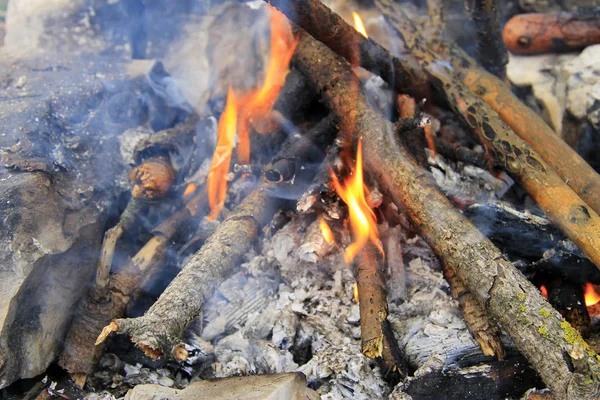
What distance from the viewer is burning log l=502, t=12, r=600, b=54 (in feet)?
10.8

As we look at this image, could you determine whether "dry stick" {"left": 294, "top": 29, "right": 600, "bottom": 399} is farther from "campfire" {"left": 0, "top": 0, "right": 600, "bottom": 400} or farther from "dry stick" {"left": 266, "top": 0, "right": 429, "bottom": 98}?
"dry stick" {"left": 266, "top": 0, "right": 429, "bottom": 98}

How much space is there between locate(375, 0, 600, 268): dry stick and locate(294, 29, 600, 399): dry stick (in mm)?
491

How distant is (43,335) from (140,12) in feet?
9.77

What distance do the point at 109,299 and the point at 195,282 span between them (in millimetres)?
637

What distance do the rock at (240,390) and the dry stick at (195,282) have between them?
0.15m

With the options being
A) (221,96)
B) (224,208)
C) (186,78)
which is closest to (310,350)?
(224,208)

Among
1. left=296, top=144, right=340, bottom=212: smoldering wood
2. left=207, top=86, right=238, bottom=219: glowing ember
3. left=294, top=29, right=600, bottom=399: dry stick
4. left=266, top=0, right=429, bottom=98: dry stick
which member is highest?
left=266, top=0, right=429, bottom=98: dry stick

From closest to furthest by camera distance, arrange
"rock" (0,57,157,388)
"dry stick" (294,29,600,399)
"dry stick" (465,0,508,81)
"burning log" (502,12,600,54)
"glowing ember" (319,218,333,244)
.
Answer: "dry stick" (294,29,600,399) < "rock" (0,57,157,388) < "glowing ember" (319,218,333,244) < "dry stick" (465,0,508,81) < "burning log" (502,12,600,54)

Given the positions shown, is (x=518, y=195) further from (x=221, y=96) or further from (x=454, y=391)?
(x=221, y=96)

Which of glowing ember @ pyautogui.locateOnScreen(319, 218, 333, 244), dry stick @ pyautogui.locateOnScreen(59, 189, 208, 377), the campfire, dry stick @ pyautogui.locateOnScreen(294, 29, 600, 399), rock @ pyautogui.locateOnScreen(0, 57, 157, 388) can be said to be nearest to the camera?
dry stick @ pyautogui.locateOnScreen(294, 29, 600, 399)

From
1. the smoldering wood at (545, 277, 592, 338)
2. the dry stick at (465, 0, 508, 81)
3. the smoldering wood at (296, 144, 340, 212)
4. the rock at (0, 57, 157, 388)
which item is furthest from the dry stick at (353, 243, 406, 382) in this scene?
the dry stick at (465, 0, 508, 81)

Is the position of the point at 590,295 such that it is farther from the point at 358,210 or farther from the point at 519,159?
the point at 358,210

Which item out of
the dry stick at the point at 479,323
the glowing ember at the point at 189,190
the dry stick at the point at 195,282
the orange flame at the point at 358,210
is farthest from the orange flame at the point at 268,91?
the dry stick at the point at 479,323

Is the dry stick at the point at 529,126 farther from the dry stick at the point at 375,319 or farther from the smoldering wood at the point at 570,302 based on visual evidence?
the dry stick at the point at 375,319
